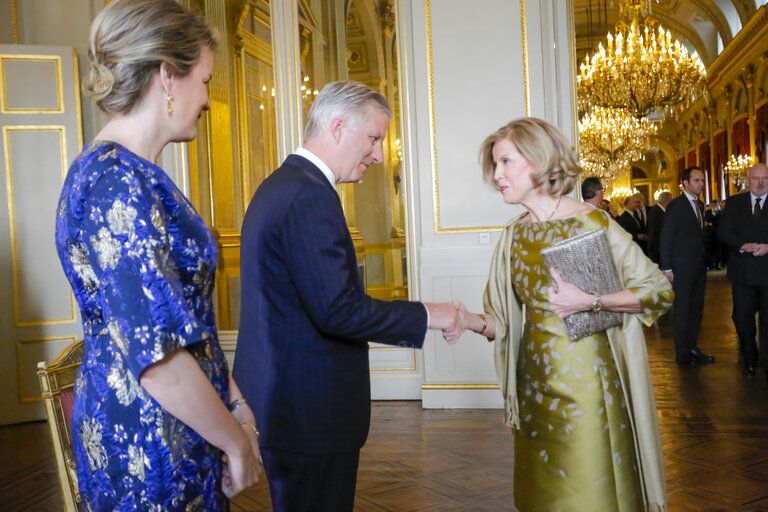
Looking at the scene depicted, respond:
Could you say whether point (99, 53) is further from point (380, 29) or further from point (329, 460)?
point (380, 29)

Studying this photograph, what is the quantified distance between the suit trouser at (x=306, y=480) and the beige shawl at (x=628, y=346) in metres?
0.68

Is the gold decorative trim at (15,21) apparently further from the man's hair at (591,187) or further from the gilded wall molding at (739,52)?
the gilded wall molding at (739,52)

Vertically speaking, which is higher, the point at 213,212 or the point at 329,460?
the point at 213,212

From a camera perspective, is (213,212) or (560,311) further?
(213,212)

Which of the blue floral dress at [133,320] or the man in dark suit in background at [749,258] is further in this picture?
the man in dark suit in background at [749,258]

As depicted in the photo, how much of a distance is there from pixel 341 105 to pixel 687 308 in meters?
5.33

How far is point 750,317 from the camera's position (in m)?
5.81

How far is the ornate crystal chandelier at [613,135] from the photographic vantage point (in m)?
13.0

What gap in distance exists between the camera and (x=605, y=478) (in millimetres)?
2002

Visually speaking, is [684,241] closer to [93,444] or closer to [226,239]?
[226,239]

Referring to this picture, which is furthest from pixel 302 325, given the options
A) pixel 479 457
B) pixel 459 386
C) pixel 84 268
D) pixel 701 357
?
pixel 701 357

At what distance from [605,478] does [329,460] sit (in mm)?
822

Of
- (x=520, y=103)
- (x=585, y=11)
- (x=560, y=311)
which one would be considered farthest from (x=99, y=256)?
(x=585, y=11)

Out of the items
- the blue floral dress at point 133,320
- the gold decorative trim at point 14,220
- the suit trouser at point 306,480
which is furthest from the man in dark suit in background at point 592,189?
the blue floral dress at point 133,320
